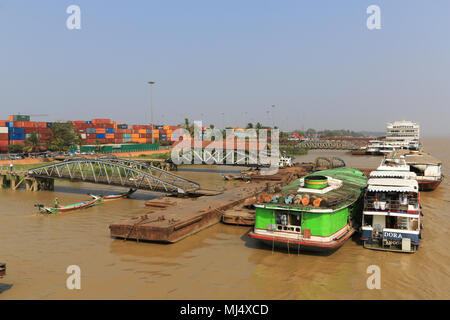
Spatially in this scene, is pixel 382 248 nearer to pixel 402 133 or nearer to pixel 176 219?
pixel 176 219

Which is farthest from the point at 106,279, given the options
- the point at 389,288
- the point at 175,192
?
the point at 175,192

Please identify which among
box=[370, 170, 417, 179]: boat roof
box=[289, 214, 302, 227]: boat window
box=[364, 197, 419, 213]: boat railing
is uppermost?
box=[370, 170, 417, 179]: boat roof

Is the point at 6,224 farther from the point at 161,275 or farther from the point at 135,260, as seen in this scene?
the point at 161,275

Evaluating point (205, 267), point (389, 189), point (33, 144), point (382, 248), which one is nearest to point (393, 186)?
point (389, 189)

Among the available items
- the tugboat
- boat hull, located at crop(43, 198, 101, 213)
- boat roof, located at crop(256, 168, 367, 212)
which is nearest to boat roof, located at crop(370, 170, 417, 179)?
boat roof, located at crop(256, 168, 367, 212)

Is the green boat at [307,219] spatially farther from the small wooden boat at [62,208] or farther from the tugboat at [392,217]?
the small wooden boat at [62,208]

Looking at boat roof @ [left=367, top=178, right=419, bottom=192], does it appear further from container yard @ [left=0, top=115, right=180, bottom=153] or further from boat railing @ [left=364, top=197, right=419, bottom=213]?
container yard @ [left=0, top=115, right=180, bottom=153]
